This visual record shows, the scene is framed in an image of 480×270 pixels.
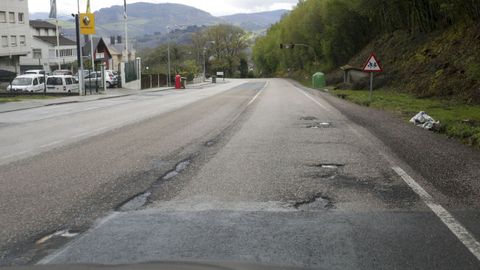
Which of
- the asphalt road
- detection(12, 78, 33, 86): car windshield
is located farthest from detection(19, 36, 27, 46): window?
the asphalt road

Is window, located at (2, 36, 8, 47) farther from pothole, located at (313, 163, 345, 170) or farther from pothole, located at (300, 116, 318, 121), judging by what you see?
pothole, located at (313, 163, 345, 170)

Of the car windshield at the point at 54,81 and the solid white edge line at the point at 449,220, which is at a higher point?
the car windshield at the point at 54,81

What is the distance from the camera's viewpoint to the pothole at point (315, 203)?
6359 millimetres

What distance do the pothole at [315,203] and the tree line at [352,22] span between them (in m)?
25.2

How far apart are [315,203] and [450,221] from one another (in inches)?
59.7

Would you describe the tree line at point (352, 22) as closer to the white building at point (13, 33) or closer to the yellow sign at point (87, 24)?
the yellow sign at point (87, 24)

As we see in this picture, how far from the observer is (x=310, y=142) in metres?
12.0

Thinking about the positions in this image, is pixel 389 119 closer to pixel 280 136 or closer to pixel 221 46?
pixel 280 136

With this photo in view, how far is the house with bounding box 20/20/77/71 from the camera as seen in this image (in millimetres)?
91088

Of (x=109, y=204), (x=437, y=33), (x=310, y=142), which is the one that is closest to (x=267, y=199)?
(x=109, y=204)

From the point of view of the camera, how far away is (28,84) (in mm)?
39688

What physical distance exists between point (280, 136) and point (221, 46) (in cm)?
13126

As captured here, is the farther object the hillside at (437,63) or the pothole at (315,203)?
the hillside at (437,63)

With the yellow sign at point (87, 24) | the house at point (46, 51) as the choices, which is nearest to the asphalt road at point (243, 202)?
the yellow sign at point (87, 24)
